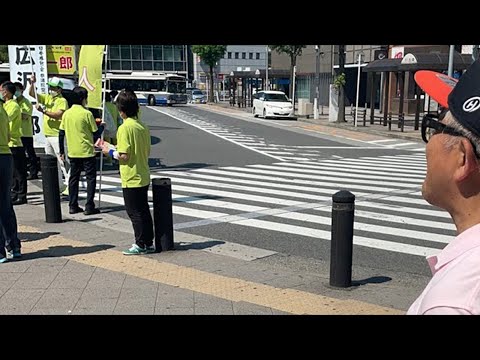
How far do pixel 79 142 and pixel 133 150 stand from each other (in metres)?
2.26

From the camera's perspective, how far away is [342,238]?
5348 mm

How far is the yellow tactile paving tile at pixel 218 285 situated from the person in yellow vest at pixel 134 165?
317 millimetres

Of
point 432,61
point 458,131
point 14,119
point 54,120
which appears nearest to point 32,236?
point 14,119

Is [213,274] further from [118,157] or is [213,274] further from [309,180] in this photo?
[309,180]

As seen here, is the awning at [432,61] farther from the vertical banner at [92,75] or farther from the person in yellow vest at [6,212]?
the person in yellow vest at [6,212]

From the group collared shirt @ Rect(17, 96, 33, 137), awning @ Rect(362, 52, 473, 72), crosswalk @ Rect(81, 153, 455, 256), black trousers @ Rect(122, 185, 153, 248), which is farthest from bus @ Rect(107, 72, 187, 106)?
black trousers @ Rect(122, 185, 153, 248)

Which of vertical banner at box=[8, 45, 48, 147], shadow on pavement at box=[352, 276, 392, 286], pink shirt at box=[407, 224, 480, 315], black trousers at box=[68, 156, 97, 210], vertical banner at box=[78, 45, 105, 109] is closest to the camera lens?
pink shirt at box=[407, 224, 480, 315]

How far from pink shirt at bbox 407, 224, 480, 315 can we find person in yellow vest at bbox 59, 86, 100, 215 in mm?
7494

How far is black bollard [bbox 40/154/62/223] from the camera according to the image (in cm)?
781

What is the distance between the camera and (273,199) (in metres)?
10.2

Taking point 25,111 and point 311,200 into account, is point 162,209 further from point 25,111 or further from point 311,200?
point 25,111

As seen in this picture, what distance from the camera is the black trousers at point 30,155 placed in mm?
10742

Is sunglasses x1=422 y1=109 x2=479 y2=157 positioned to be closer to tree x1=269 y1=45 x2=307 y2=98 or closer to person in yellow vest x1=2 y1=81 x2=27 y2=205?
tree x1=269 y1=45 x2=307 y2=98
